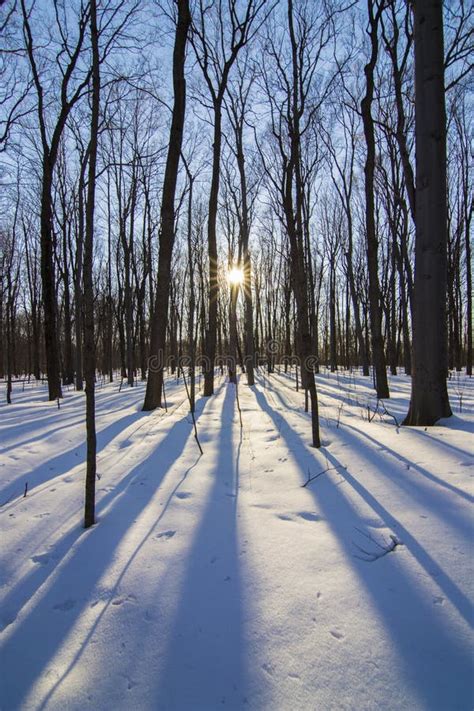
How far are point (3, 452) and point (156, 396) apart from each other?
2.88 metres

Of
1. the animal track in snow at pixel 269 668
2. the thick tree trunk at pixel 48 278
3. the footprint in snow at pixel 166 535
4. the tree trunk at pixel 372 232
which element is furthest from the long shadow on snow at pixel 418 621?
the thick tree trunk at pixel 48 278

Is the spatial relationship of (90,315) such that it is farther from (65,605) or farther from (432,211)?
(432,211)

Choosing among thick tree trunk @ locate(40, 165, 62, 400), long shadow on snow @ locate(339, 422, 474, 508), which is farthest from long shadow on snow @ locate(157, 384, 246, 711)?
thick tree trunk @ locate(40, 165, 62, 400)

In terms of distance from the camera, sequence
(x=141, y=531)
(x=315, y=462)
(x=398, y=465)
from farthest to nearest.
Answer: (x=315, y=462) < (x=398, y=465) < (x=141, y=531)

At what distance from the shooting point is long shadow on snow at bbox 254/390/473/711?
109 centimetres

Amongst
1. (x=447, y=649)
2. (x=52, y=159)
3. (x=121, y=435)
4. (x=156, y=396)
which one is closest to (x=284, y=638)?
(x=447, y=649)

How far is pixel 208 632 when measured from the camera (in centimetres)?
137

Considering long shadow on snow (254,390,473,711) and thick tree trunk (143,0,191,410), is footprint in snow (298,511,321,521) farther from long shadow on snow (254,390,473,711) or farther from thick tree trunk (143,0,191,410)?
thick tree trunk (143,0,191,410)

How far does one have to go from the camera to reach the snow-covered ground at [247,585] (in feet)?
3.80

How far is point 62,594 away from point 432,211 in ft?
16.3

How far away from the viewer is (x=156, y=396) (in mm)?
6527

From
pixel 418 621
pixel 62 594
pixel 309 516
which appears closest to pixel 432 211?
pixel 309 516

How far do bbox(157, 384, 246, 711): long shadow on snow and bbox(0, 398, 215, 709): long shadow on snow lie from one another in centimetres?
49

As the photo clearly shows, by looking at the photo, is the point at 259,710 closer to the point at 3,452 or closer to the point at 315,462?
the point at 315,462
